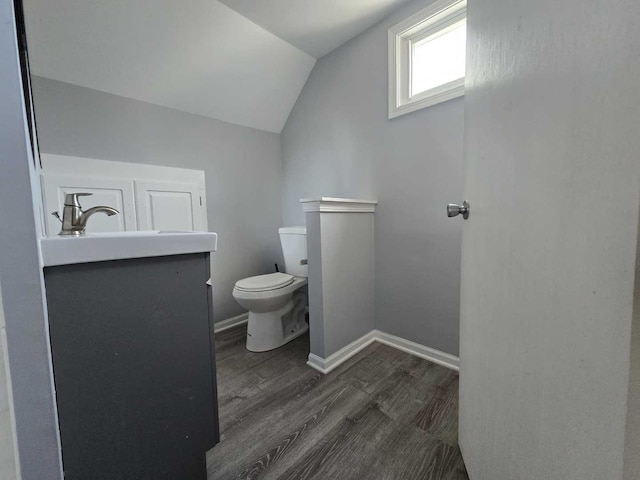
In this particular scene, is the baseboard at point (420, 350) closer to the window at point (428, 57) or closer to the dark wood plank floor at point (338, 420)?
the dark wood plank floor at point (338, 420)

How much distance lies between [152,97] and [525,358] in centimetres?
236

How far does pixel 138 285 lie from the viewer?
667 millimetres

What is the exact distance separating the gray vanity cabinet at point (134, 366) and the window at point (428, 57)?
159 cm

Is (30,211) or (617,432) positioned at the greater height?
(30,211)

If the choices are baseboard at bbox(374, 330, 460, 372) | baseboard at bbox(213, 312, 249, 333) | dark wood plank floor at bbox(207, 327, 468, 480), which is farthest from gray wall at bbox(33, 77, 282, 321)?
baseboard at bbox(374, 330, 460, 372)

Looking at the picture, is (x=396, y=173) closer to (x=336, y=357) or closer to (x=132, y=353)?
(x=336, y=357)

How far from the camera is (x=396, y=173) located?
5.60ft

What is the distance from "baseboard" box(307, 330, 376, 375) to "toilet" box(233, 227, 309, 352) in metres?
0.39

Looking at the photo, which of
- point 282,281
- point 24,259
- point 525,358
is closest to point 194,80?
point 282,281

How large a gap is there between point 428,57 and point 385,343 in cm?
201

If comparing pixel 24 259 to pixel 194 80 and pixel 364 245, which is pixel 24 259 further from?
pixel 194 80

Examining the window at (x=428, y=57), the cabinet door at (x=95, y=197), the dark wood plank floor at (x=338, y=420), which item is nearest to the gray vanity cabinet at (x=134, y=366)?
the dark wood plank floor at (x=338, y=420)

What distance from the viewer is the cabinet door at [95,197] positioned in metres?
1.40

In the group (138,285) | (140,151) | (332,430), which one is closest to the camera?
(138,285)
